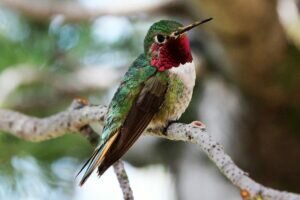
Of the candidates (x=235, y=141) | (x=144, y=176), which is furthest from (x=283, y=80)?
(x=144, y=176)

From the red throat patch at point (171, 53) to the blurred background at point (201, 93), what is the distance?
74cm

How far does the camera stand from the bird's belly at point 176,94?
51.1 inches

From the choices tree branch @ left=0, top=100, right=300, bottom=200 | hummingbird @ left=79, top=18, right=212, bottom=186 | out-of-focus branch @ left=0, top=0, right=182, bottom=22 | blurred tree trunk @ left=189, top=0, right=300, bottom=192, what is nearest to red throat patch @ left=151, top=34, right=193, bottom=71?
hummingbird @ left=79, top=18, right=212, bottom=186

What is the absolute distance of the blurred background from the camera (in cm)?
210

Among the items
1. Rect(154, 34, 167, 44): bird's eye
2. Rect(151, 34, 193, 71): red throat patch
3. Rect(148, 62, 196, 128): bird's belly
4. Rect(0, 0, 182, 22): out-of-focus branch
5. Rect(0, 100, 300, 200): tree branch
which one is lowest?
Rect(0, 100, 300, 200): tree branch

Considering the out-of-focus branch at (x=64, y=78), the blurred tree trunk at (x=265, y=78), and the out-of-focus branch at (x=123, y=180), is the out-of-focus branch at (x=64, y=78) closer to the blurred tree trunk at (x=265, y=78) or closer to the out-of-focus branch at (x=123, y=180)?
the blurred tree trunk at (x=265, y=78)

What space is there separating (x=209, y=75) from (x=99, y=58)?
0.57 m

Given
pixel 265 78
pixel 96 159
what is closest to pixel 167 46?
pixel 96 159

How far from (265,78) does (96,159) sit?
45.7 inches

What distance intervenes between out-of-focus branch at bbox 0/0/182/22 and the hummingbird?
0.95m

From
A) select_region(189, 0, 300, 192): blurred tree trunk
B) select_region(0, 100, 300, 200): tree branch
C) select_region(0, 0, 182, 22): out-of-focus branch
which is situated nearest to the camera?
select_region(0, 100, 300, 200): tree branch

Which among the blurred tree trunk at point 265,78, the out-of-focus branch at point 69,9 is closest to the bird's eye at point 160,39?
the blurred tree trunk at point 265,78

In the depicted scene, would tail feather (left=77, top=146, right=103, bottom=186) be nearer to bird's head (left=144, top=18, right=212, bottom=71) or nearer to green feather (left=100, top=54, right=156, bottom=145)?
green feather (left=100, top=54, right=156, bottom=145)

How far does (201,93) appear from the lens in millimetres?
2557
